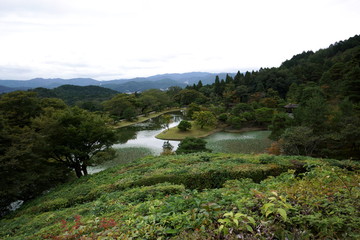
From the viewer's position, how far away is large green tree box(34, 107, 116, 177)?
1135cm

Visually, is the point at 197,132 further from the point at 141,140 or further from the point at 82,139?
the point at 82,139

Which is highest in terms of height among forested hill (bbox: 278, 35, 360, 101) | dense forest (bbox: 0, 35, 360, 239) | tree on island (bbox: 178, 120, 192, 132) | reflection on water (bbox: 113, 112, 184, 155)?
forested hill (bbox: 278, 35, 360, 101)

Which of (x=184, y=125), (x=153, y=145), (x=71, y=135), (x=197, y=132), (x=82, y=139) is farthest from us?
(x=197, y=132)

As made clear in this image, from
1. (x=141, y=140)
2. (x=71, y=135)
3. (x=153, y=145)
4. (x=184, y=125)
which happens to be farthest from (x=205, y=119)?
(x=71, y=135)

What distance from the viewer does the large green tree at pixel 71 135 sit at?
37.2ft

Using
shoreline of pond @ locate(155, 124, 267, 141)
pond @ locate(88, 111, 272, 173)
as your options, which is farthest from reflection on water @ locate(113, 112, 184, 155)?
shoreline of pond @ locate(155, 124, 267, 141)

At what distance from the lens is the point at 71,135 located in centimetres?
1173

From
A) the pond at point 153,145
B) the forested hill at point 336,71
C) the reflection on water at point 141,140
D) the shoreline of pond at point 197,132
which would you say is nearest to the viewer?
the pond at point 153,145

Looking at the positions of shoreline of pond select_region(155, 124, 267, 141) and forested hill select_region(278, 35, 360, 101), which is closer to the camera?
forested hill select_region(278, 35, 360, 101)

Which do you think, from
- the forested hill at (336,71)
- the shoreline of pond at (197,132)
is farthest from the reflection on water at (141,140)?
the forested hill at (336,71)

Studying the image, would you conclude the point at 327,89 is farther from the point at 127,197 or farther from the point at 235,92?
the point at 127,197

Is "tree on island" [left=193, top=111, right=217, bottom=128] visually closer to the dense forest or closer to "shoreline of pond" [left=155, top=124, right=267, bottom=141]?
the dense forest

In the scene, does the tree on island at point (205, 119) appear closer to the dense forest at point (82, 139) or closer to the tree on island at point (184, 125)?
the dense forest at point (82, 139)

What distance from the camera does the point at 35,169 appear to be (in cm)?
999
